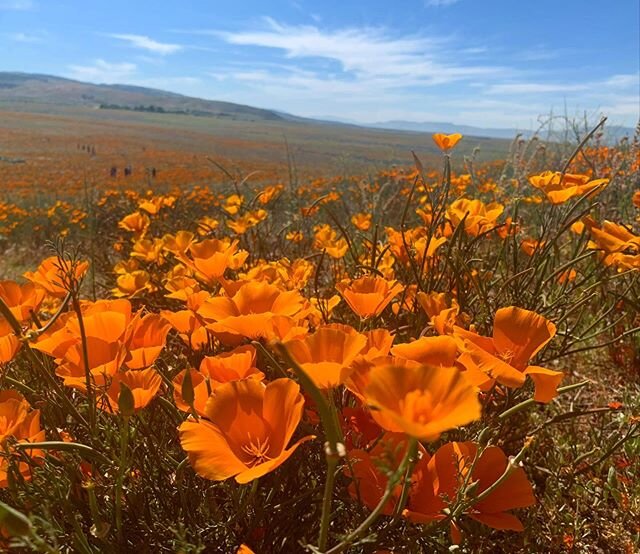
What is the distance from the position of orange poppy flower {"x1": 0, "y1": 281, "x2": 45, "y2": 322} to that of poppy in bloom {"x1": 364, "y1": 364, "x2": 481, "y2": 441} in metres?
0.92

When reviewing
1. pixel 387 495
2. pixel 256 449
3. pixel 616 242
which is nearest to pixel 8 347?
pixel 256 449

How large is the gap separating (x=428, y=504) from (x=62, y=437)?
2.35 ft

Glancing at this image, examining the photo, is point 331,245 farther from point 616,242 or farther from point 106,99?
point 106,99

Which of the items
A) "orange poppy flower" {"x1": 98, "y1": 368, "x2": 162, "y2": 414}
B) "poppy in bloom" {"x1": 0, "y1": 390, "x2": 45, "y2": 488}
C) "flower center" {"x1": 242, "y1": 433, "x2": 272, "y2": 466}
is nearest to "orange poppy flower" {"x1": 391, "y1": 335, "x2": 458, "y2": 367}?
"flower center" {"x1": 242, "y1": 433, "x2": 272, "y2": 466}

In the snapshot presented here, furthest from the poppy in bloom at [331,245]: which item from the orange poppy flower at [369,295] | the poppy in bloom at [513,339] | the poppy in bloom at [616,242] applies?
the poppy in bloom at [513,339]

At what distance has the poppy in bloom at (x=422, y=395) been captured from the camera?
598 mm

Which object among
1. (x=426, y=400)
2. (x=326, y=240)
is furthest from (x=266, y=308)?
(x=326, y=240)

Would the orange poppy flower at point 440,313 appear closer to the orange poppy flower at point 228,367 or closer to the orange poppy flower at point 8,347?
the orange poppy flower at point 228,367

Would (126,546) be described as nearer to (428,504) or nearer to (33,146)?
(428,504)

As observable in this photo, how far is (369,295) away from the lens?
1.17 m

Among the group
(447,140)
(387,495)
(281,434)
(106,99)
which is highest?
(106,99)

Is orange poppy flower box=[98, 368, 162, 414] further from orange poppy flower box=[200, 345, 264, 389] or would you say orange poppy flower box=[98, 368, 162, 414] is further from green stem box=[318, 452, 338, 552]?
green stem box=[318, 452, 338, 552]

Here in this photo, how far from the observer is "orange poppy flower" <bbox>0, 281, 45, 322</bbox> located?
1.22 metres

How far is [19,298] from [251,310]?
1.81 ft
